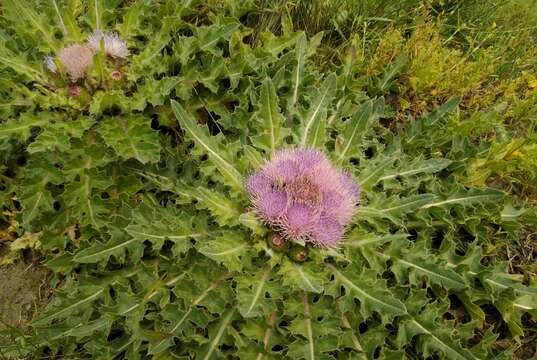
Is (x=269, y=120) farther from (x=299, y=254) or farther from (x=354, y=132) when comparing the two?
(x=299, y=254)

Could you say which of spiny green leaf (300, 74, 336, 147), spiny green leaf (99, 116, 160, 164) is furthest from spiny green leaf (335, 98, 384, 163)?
spiny green leaf (99, 116, 160, 164)

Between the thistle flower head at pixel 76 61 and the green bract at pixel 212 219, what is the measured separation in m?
0.09

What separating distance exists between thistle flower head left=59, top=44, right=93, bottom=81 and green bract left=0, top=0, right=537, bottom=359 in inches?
3.7

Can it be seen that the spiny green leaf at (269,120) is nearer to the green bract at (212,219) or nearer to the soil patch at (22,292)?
the green bract at (212,219)

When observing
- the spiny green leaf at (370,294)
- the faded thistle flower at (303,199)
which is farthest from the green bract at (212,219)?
the faded thistle flower at (303,199)

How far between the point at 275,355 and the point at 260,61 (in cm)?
229

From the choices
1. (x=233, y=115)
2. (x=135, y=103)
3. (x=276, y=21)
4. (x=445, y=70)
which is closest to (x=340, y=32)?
(x=276, y=21)

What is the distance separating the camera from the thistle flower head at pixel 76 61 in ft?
10.5

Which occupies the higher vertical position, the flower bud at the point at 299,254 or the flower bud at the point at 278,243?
the flower bud at the point at 278,243

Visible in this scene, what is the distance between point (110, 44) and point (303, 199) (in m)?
1.90

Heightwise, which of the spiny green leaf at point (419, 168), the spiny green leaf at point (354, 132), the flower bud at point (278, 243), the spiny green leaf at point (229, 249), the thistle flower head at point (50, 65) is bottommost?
the spiny green leaf at point (419, 168)

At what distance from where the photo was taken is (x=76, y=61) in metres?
3.21

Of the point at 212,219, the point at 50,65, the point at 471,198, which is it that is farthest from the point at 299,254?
the point at 50,65

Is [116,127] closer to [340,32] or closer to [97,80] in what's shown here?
[97,80]
